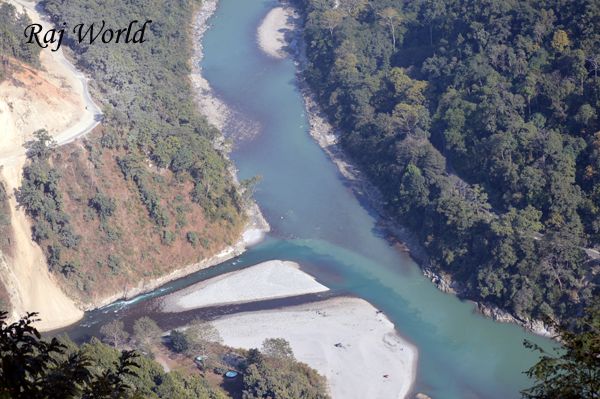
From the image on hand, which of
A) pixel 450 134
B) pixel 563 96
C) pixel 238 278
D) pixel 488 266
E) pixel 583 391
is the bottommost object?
pixel 238 278

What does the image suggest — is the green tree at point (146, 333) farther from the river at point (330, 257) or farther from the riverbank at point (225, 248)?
the riverbank at point (225, 248)

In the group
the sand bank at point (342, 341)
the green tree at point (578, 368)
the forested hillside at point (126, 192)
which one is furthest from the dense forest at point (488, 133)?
the green tree at point (578, 368)

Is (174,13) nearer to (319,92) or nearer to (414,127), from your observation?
(319,92)

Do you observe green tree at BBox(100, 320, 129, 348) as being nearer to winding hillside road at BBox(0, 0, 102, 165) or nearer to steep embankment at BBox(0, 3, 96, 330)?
steep embankment at BBox(0, 3, 96, 330)

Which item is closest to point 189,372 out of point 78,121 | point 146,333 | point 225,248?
point 146,333


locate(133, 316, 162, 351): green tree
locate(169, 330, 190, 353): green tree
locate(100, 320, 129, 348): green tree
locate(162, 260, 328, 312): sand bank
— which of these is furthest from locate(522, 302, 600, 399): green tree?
locate(162, 260, 328, 312): sand bank

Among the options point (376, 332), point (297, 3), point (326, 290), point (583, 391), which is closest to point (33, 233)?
A: point (326, 290)
